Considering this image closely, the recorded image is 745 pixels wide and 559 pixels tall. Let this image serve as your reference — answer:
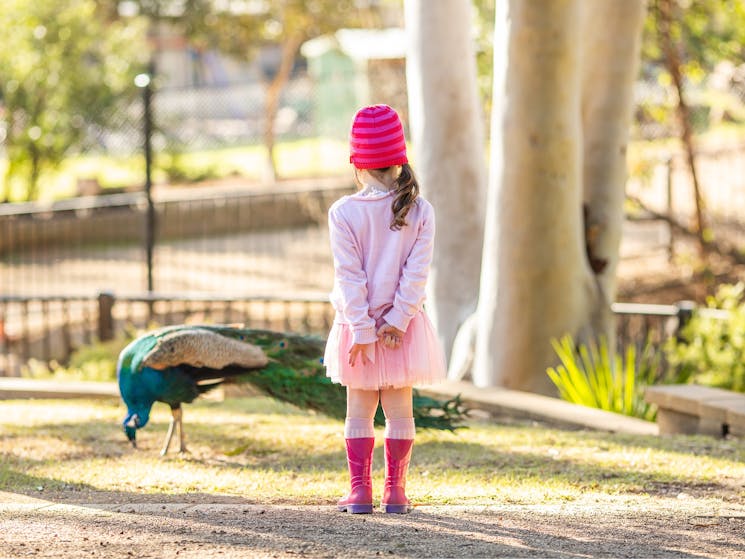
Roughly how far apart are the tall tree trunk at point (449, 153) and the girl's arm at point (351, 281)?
475 centimetres

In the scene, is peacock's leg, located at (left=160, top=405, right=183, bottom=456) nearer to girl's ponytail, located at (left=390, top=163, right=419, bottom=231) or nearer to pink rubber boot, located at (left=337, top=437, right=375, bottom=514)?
pink rubber boot, located at (left=337, top=437, right=375, bottom=514)

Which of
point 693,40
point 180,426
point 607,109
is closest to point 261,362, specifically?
point 180,426

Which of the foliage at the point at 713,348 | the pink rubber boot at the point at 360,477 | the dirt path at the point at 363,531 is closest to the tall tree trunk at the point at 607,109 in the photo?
the foliage at the point at 713,348

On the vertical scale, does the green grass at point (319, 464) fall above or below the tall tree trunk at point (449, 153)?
below

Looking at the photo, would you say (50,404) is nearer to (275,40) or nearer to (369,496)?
(369,496)

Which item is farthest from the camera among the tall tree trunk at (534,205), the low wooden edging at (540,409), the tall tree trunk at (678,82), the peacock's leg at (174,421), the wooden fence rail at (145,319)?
the tall tree trunk at (678,82)

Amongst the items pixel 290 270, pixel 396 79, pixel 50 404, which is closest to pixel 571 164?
pixel 50 404

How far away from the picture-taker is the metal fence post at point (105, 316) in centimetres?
1070

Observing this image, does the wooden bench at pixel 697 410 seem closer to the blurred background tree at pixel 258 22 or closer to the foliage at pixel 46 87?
the foliage at pixel 46 87

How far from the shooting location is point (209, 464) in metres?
6.47

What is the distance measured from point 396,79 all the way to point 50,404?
42.4 ft

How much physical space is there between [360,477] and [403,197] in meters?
1.10

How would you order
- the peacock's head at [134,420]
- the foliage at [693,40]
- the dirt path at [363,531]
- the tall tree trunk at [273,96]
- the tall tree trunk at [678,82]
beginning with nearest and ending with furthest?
the dirt path at [363,531] < the peacock's head at [134,420] < the tall tree trunk at [678,82] < the foliage at [693,40] < the tall tree trunk at [273,96]

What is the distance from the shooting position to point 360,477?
4.87m
